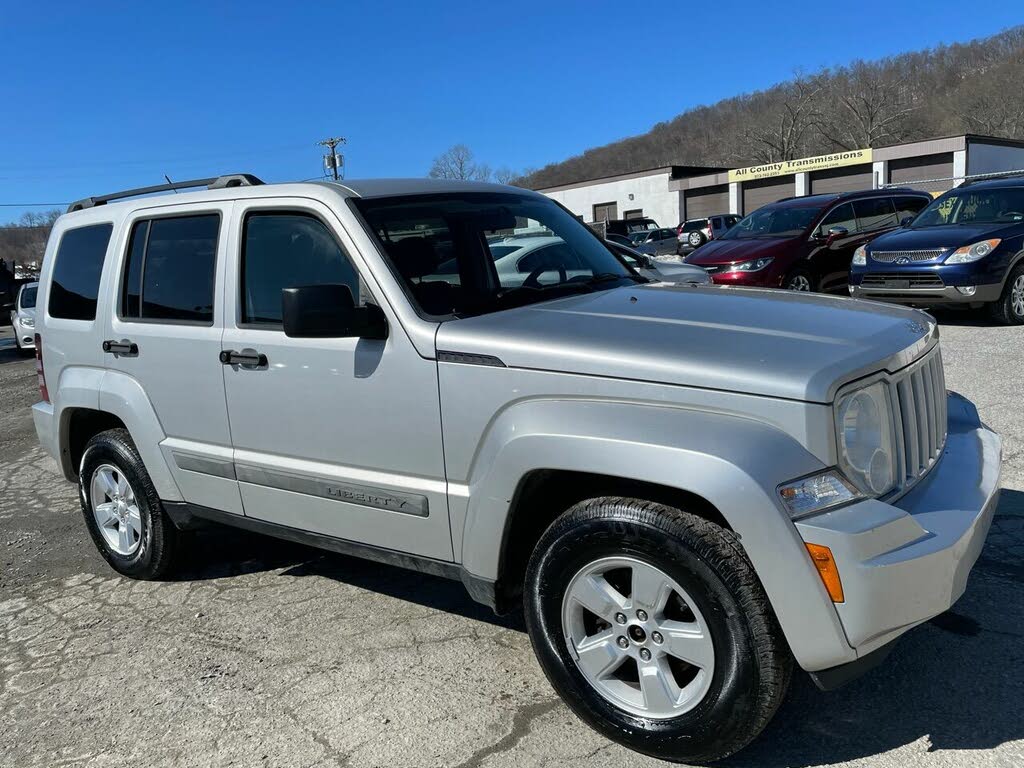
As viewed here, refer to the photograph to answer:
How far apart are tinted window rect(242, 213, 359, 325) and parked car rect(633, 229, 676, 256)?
74.0 feet

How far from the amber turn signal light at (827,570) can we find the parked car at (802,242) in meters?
9.25

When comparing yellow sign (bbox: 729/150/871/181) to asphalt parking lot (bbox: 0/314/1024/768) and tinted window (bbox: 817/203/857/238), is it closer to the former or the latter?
tinted window (bbox: 817/203/857/238)

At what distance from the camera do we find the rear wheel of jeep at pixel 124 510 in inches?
174

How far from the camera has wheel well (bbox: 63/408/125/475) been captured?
473 centimetres

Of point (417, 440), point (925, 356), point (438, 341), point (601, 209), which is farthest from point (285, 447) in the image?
point (601, 209)

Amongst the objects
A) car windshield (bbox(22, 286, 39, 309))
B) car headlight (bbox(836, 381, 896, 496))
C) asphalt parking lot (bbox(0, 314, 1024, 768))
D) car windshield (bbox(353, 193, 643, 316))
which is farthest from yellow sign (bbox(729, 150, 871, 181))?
car headlight (bbox(836, 381, 896, 496))

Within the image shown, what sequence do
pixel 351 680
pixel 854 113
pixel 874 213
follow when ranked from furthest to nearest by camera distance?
pixel 854 113 → pixel 874 213 → pixel 351 680

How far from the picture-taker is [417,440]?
3.19 meters

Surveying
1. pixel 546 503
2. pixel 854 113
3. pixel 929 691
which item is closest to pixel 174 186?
pixel 546 503

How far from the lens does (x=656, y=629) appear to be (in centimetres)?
272

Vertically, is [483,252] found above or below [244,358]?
above

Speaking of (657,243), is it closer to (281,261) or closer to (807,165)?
(807,165)

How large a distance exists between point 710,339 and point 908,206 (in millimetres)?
12945

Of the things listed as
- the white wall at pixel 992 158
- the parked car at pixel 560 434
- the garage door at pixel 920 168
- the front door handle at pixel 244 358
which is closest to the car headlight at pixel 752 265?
the parked car at pixel 560 434
